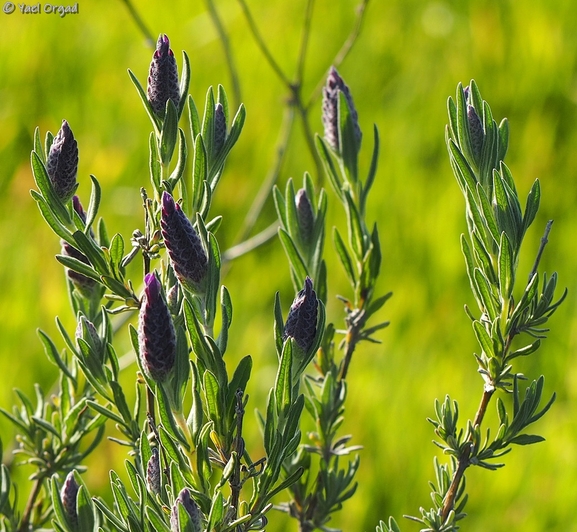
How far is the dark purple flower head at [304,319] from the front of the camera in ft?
2.22

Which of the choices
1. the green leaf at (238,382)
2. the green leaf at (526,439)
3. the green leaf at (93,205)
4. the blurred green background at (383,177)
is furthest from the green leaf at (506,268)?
the blurred green background at (383,177)

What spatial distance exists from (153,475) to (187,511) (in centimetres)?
9

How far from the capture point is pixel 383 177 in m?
2.74

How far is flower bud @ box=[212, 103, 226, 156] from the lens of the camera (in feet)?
2.62

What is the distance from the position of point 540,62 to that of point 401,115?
0.53 m

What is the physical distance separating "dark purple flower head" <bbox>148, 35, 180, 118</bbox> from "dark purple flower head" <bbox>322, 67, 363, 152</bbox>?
0.22m

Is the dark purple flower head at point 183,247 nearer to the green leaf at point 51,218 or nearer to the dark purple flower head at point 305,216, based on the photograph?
the green leaf at point 51,218

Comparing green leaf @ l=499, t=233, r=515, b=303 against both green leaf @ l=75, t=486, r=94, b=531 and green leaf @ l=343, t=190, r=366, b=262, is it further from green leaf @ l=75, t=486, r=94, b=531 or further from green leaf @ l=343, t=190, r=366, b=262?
green leaf @ l=75, t=486, r=94, b=531

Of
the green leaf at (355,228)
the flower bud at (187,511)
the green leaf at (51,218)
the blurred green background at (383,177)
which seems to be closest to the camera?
the flower bud at (187,511)

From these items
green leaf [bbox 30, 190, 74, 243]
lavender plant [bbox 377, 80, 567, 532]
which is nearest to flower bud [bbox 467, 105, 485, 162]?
lavender plant [bbox 377, 80, 567, 532]

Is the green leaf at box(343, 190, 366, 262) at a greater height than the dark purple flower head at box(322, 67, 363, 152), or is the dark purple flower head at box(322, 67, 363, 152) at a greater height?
the dark purple flower head at box(322, 67, 363, 152)

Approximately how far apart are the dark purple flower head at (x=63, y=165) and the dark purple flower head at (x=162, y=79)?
0.26 feet

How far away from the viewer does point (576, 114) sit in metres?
2.92

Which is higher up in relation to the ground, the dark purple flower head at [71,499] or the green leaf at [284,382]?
the green leaf at [284,382]
